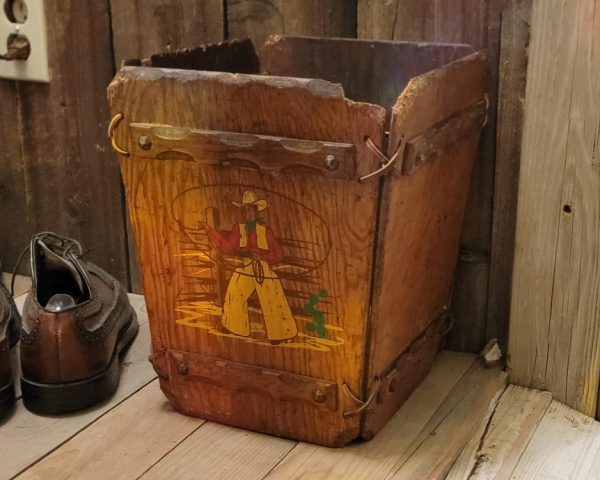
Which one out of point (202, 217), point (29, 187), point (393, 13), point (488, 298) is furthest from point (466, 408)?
point (29, 187)

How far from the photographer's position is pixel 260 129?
97 cm

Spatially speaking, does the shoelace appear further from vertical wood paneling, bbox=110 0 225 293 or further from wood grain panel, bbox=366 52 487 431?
wood grain panel, bbox=366 52 487 431

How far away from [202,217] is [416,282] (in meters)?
0.28

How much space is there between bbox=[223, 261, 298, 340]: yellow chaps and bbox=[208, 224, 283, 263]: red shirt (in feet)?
0.04

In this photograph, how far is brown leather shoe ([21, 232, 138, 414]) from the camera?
110cm

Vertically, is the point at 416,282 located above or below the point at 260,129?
below

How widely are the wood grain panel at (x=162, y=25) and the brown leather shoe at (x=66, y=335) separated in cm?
34

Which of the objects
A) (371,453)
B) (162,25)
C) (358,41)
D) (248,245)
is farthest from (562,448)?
(162,25)

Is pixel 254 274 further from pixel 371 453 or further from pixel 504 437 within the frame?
pixel 504 437

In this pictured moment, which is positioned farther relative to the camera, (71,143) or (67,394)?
(71,143)

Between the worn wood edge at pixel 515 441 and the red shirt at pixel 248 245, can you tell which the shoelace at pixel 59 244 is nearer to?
the red shirt at pixel 248 245

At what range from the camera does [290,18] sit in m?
1.30

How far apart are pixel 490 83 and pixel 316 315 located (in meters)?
0.41

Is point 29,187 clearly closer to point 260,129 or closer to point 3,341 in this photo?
point 3,341
